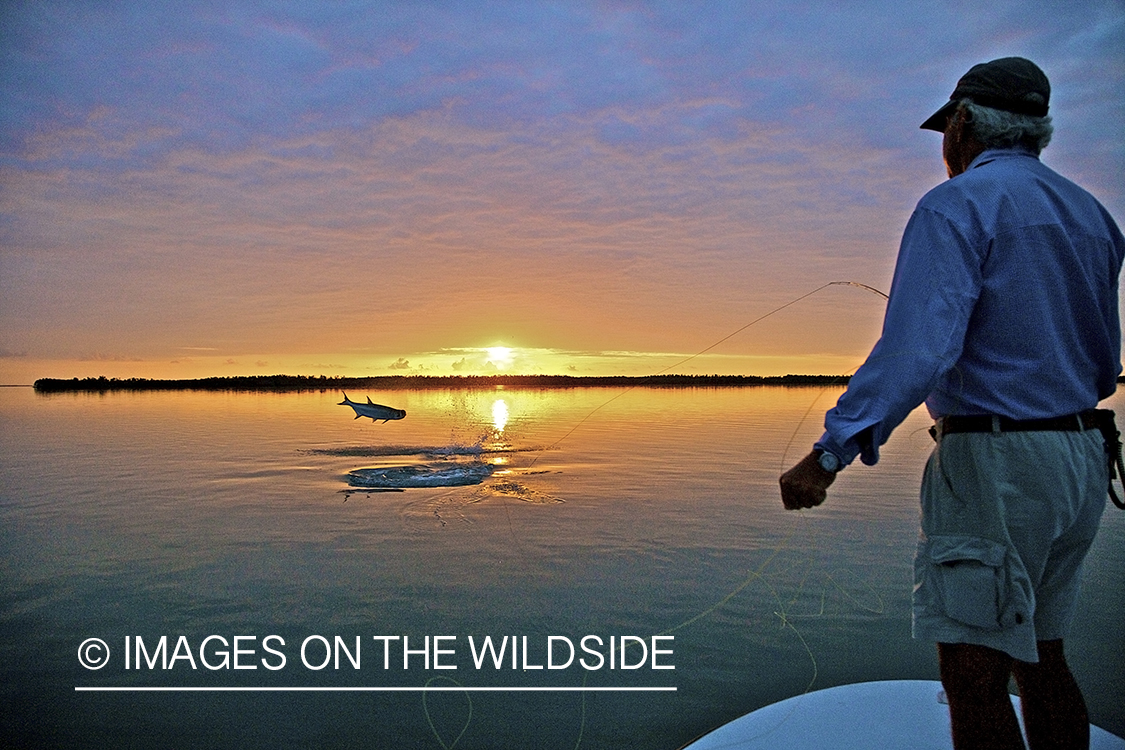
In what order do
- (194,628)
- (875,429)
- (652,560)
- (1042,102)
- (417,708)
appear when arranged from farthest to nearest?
(652,560), (194,628), (417,708), (1042,102), (875,429)

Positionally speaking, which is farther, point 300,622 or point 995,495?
point 300,622

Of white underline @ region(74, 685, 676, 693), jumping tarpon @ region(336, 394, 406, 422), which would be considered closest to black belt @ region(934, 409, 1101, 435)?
white underline @ region(74, 685, 676, 693)

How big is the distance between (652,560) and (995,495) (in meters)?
5.04

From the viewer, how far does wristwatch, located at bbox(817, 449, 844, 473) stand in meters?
1.92

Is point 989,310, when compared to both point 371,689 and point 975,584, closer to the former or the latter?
point 975,584

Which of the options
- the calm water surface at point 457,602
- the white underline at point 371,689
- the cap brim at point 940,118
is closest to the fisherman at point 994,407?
the cap brim at point 940,118

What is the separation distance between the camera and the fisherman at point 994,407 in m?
1.92

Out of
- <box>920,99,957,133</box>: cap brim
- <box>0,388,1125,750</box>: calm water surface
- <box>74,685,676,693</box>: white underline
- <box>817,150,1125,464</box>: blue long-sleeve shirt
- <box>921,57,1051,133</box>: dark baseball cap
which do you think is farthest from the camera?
<box>74,685,676,693</box>: white underline

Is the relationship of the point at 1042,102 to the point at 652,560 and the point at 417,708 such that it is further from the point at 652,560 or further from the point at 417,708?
the point at 652,560

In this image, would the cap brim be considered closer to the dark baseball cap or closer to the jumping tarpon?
the dark baseball cap

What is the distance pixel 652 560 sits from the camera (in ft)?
22.3

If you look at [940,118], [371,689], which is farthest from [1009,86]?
[371,689]

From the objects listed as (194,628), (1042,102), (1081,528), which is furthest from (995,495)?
(194,628)

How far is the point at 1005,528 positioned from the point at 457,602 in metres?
4.35
